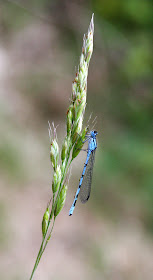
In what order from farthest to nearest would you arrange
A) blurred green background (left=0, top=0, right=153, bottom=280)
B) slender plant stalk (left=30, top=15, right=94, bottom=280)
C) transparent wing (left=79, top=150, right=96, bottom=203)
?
blurred green background (left=0, top=0, right=153, bottom=280)
transparent wing (left=79, top=150, right=96, bottom=203)
slender plant stalk (left=30, top=15, right=94, bottom=280)

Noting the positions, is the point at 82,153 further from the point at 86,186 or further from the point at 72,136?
the point at 72,136

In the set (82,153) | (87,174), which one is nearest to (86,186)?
(87,174)

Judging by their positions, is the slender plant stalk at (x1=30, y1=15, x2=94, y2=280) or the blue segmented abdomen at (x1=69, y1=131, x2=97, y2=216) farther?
the blue segmented abdomen at (x1=69, y1=131, x2=97, y2=216)

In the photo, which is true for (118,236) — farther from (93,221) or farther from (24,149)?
(24,149)

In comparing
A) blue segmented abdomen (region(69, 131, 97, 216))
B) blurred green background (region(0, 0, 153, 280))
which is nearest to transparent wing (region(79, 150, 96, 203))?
blue segmented abdomen (region(69, 131, 97, 216))

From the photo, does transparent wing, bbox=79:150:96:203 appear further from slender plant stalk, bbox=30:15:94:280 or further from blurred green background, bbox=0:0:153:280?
blurred green background, bbox=0:0:153:280

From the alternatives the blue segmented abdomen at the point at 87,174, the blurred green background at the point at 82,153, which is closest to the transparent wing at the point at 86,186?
the blue segmented abdomen at the point at 87,174

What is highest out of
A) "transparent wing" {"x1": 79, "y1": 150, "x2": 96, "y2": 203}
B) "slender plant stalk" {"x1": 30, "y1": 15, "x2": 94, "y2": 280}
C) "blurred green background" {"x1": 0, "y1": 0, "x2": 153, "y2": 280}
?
"blurred green background" {"x1": 0, "y1": 0, "x2": 153, "y2": 280}

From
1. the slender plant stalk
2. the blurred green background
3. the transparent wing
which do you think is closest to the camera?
the slender plant stalk

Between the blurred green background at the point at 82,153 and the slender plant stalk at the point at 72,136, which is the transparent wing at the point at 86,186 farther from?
the blurred green background at the point at 82,153
